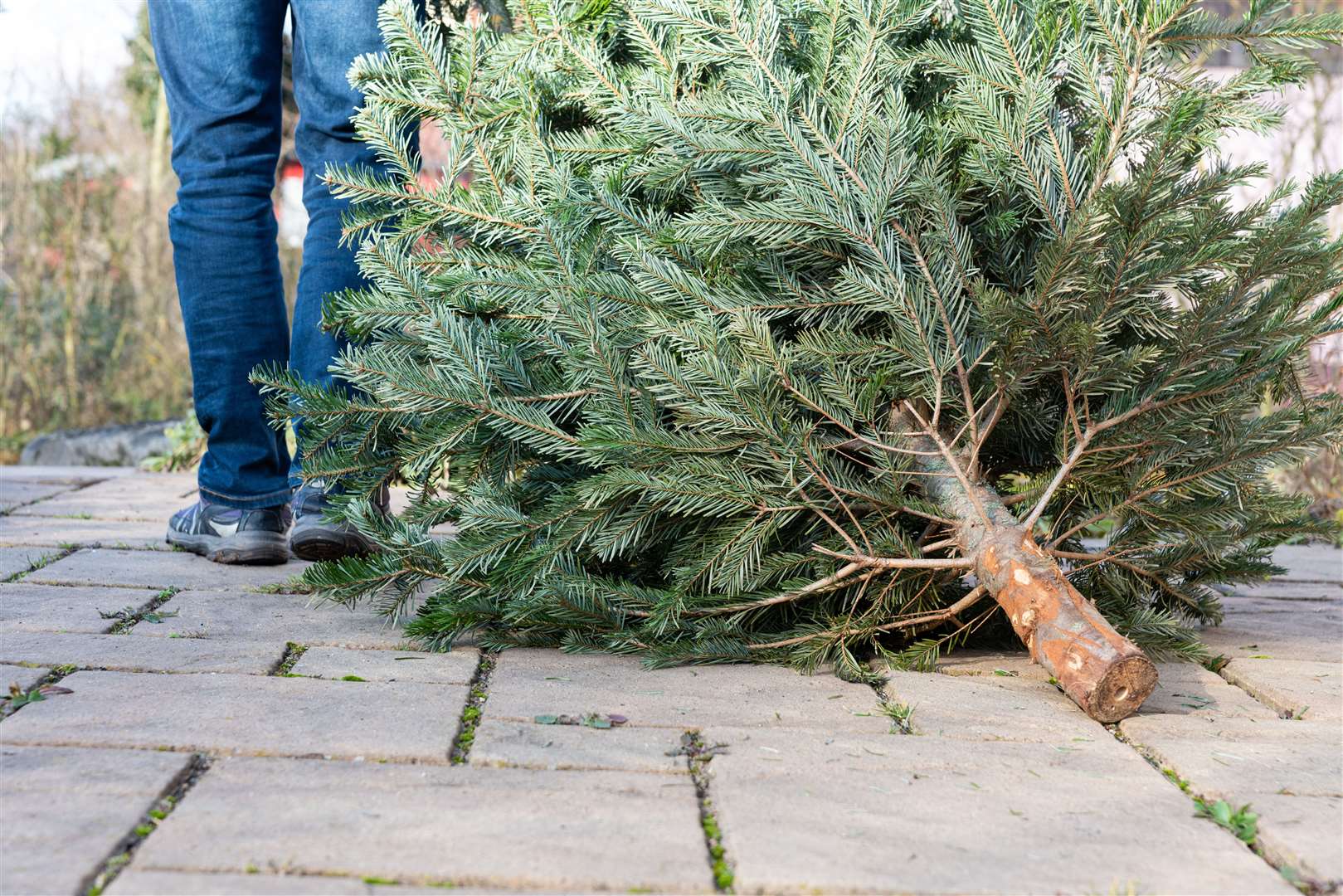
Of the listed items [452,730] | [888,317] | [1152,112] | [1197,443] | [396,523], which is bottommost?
[452,730]

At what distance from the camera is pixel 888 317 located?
1.96 m

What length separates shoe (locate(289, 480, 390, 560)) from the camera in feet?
8.08

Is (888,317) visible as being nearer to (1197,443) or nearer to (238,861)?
(1197,443)

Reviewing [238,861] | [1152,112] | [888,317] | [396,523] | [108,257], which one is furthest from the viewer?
[108,257]

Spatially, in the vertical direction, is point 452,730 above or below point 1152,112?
below

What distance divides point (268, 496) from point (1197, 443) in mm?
2032

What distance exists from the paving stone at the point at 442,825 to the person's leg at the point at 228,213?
1419 mm

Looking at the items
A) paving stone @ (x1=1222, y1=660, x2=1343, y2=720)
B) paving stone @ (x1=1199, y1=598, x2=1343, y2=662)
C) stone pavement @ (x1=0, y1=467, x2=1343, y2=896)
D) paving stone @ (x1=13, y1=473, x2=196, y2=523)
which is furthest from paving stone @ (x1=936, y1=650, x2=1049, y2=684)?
paving stone @ (x1=13, y1=473, x2=196, y2=523)

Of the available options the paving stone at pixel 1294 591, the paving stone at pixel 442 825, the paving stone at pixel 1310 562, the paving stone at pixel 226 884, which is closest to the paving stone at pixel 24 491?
the paving stone at pixel 442 825

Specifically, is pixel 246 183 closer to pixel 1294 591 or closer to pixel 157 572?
pixel 157 572

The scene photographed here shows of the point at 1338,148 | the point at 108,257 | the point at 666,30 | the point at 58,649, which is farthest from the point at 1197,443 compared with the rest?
the point at 108,257

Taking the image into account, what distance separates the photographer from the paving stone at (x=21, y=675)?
1639 mm

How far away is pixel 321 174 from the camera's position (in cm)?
258

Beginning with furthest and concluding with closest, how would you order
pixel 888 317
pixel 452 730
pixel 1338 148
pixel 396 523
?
pixel 1338 148
pixel 396 523
pixel 888 317
pixel 452 730
